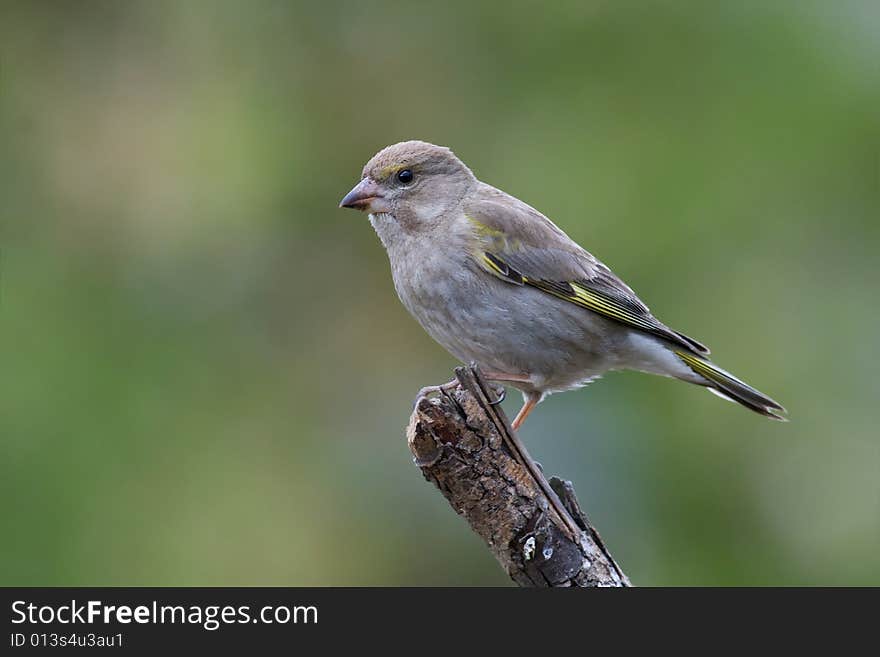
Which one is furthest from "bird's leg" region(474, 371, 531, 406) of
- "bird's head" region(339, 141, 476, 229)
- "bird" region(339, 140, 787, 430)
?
"bird's head" region(339, 141, 476, 229)

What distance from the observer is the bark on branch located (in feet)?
17.4

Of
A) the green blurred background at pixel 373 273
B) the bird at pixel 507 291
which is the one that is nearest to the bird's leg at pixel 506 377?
the bird at pixel 507 291

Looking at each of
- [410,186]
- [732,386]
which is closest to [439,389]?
[410,186]

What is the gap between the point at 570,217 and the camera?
8.26 meters

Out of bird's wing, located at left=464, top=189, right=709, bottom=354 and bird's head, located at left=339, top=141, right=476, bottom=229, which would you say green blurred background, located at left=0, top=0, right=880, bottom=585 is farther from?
bird's head, located at left=339, top=141, right=476, bottom=229

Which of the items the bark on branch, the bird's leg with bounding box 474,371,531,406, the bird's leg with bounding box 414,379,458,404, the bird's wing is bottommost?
the bark on branch

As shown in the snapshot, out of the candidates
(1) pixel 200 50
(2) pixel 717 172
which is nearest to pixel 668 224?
(2) pixel 717 172

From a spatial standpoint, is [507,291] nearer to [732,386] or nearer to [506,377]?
[506,377]

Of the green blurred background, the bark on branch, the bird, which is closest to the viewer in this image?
the bark on branch

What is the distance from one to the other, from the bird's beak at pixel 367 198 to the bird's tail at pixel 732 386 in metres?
1.92

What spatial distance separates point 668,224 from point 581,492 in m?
1.81

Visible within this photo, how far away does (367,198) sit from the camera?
702 centimetres

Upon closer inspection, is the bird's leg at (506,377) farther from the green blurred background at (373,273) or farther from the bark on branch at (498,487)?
the bark on branch at (498,487)

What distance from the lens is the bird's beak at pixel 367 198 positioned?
698cm
